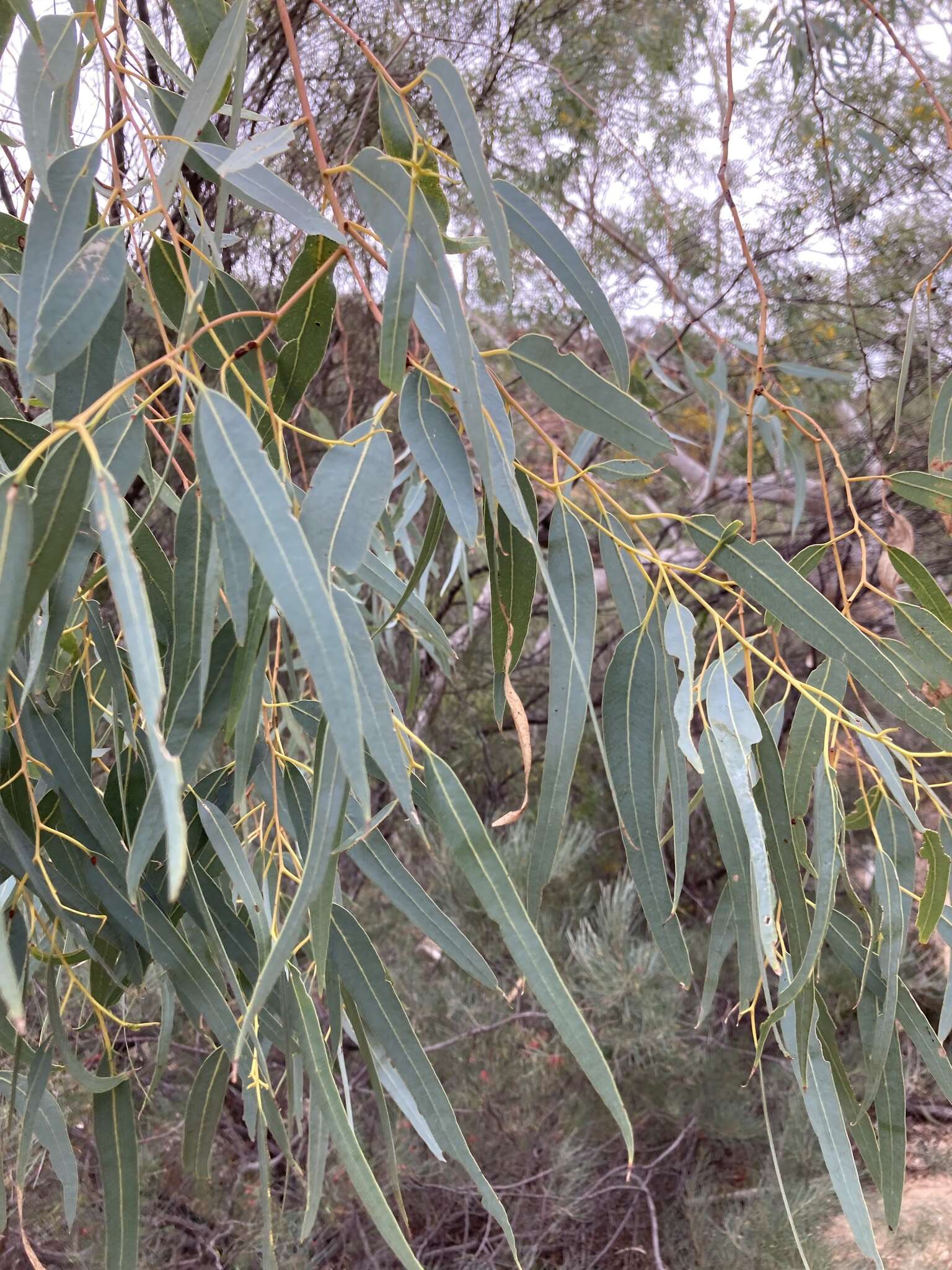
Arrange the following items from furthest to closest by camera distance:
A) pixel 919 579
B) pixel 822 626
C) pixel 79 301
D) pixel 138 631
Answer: pixel 919 579
pixel 822 626
pixel 79 301
pixel 138 631

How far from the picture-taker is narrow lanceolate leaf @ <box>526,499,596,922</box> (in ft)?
1.44

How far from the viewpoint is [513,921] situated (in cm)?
37

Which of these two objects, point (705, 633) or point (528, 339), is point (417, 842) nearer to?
point (705, 633)

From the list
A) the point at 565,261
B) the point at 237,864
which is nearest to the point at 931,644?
the point at 565,261

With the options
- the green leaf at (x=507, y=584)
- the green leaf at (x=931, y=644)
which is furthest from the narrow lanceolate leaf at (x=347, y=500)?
the green leaf at (x=931, y=644)

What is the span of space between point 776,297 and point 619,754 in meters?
1.24

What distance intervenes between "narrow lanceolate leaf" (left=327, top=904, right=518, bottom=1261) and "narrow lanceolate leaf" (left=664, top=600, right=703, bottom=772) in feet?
0.60

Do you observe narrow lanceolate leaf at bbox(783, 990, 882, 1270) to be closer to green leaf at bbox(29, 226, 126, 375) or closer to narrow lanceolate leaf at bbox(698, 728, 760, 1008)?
narrow lanceolate leaf at bbox(698, 728, 760, 1008)

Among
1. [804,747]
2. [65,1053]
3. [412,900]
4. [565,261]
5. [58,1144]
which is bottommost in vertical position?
[58,1144]

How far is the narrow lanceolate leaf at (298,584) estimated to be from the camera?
0.27m

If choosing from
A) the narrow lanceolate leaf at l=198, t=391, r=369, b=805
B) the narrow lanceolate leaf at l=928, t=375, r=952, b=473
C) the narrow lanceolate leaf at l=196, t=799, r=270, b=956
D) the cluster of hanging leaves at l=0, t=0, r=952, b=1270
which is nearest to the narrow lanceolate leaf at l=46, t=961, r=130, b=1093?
the cluster of hanging leaves at l=0, t=0, r=952, b=1270

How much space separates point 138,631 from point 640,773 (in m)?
0.29

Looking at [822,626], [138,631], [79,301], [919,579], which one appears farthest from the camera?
[919,579]

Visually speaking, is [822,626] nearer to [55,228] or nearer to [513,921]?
[513,921]
